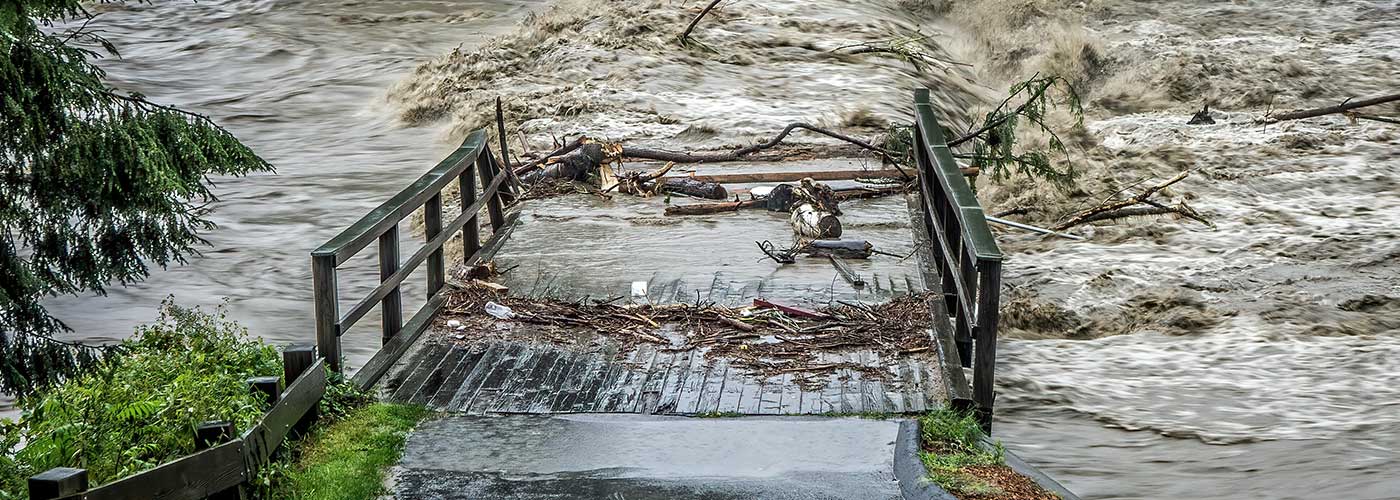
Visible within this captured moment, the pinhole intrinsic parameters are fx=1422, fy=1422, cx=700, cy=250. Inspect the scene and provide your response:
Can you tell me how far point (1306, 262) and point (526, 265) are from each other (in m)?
9.10

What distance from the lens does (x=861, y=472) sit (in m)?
6.33

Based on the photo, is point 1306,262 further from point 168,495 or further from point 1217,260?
point 168,495

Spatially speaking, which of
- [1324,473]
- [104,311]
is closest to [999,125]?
[1324,473]

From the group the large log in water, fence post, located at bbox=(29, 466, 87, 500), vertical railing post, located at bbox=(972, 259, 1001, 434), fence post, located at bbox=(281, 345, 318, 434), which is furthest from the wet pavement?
the large log in water

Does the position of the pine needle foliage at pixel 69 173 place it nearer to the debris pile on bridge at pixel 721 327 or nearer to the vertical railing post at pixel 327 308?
the debris pile on bridge at pixel 721 327

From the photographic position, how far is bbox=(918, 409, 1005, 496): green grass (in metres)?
6.16

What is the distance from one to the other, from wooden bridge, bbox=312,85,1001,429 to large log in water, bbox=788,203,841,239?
2016mm

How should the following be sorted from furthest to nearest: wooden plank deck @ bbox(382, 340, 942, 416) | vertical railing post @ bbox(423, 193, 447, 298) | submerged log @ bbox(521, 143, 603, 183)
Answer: submerged log @ bbox(521, 143, 603, 183) < vertical railing post @ bbox(423, 193, 447, 298) < wooden plank deck @ bbox(382, 340, 942, 416)

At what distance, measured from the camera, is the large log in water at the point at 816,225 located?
11.2 m

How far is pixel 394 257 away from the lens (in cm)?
823

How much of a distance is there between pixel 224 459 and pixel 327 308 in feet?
5.68

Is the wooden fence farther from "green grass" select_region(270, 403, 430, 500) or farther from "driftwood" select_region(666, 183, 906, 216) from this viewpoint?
"driftwood" select_region(666, 183, 906, 216)

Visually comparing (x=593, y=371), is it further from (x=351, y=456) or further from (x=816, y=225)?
(x=816, y=225)

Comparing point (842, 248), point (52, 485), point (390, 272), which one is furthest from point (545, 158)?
point (52, 485)
